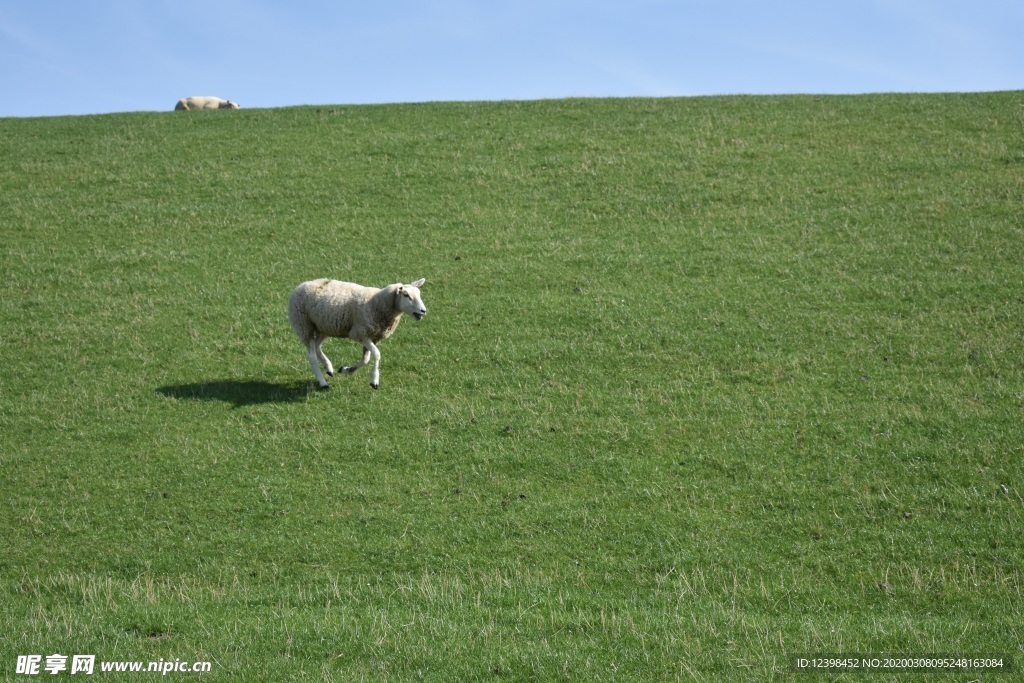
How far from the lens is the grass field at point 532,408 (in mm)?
10336

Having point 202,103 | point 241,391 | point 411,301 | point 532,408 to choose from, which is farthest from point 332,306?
point 202,103

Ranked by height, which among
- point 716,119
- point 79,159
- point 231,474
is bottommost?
point 231,474

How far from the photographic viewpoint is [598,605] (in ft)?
35.3

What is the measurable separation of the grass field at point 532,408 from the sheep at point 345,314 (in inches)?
36.4

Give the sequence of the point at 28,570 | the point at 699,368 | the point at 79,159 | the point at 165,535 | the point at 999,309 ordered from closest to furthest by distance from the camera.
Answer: the point at 28,570
the point at 165,535
the point at 699,368
the point at 999,309
the point at 79,159

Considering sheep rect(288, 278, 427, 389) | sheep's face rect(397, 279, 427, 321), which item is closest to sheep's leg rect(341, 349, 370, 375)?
sheep rect(288, 278, 427, 389)

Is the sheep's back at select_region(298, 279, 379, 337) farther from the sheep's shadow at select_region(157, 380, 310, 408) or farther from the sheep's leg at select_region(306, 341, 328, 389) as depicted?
the sheep's shadow at select_region(157, 380, 310, 408)

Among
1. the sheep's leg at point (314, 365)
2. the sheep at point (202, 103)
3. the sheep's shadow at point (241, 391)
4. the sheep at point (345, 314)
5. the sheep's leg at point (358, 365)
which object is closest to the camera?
the sheep at point (345, 314)

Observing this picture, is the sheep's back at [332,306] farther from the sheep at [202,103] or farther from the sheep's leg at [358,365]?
the sheep at [202,103]

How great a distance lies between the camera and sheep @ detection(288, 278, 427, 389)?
17.8 m

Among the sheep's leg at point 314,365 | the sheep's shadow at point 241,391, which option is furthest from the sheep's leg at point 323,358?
the sheep's shadow at point 241,391

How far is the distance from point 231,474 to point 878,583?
9.86 metres

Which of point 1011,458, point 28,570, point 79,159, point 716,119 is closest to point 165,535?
point 28,570

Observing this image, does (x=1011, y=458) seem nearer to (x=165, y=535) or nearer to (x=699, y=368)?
(x=699, y=368)
